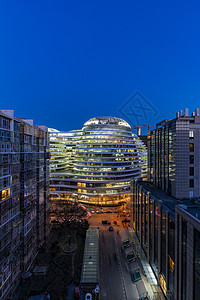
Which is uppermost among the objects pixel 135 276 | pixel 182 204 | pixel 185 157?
pixel 185 157

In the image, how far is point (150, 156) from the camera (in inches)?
1923

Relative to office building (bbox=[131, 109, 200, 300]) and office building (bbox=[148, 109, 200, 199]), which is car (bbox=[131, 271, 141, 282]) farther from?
office building (bbox=[148, 109, 200, 199])

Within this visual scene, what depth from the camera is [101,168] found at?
242 feet

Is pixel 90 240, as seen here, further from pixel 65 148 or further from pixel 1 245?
pixel 65 148

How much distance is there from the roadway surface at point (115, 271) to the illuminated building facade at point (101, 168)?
85.2 ft

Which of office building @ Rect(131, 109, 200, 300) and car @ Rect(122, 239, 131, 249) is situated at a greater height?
office building @ Rect(131, 109, 200, 300)

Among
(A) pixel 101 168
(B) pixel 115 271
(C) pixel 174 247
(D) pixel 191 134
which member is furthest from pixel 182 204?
(A) pixel 101 168

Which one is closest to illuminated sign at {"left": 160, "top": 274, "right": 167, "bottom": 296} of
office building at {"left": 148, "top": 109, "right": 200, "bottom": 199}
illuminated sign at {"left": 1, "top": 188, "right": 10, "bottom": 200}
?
office building at {"left": 148, "top": 109, "right": 200, "bottom": 199}

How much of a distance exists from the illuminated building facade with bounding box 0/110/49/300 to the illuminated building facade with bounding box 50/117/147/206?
3436 cm

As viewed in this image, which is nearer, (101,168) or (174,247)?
(174,247)

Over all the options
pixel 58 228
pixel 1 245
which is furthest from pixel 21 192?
pixel 58 228

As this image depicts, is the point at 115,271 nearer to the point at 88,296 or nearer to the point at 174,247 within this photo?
the point at 88,296

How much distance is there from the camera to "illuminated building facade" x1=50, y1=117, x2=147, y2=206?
243 ft

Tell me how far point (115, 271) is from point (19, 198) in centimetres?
2550
